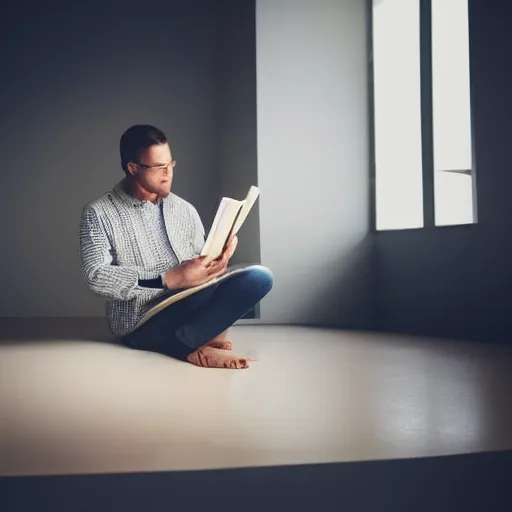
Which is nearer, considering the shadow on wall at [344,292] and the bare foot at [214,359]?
the bare foot at [214,359]

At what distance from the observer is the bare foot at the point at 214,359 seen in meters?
2.68

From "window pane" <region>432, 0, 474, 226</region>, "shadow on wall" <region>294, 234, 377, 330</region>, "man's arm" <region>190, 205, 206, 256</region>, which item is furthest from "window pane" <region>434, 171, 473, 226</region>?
"man's arm" <region>190, 205, 206, 256</region>

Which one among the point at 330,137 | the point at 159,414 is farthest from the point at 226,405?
the point at 330,137

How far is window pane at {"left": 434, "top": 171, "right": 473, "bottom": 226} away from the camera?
3.59 metres

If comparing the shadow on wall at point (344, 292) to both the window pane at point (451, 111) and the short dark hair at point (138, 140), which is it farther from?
the short dark hair at point (138, 140)

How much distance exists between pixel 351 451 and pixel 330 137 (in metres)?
3.09

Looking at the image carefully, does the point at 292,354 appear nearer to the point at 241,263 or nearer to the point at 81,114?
the point at 241,263

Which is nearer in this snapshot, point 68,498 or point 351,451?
point 68,498

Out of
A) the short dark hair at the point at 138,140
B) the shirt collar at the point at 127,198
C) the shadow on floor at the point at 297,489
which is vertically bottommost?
the shadow on floor at the point at 297,489

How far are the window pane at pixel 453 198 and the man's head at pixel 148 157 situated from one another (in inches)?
58.9

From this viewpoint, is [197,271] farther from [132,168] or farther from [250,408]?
[250,408]

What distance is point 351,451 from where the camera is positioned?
1468 mm

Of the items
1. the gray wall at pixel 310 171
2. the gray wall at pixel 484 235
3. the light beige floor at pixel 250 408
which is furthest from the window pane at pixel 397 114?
the light beige floor at pixel 250 408

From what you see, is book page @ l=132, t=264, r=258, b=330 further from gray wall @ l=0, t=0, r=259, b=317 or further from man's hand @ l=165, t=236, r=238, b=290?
gray wall @ l=0, t=0, r=259, b=317
